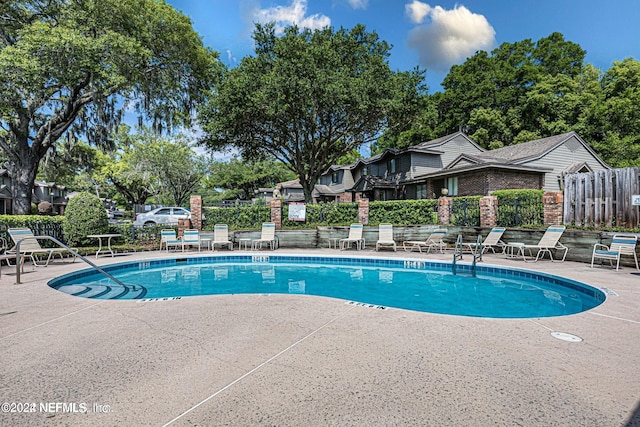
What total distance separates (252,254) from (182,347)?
8.58 meters

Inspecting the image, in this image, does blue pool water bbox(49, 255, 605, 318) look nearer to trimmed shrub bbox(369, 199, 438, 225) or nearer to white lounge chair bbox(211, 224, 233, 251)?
white lounge chair bbox(211, 224, 233, 251)

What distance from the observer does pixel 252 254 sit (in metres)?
11.8

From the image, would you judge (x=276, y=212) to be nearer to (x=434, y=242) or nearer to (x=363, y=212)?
(x=363, y=212)

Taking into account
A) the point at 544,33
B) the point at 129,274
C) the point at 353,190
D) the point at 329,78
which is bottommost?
the point at 129,274

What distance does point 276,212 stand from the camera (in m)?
14.9

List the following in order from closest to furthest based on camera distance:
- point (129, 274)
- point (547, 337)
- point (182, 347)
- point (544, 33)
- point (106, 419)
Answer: point (106, 419)
point (182, 347)
point (547, 337)
point (129, 274)
point (544, 33)

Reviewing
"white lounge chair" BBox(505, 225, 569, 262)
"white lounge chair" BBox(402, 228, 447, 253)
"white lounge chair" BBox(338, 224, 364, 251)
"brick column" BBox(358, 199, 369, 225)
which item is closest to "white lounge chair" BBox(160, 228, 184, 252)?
"white lounge chair" BBox(338, 224, 364, 251)

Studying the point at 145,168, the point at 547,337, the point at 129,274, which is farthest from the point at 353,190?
the point at 547,337

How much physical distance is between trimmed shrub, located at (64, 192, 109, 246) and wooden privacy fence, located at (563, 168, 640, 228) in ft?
52.1

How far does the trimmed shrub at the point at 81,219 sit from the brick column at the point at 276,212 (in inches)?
259

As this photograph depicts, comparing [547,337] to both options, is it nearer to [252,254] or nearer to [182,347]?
[182,347]

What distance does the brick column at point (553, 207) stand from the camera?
34.4ft

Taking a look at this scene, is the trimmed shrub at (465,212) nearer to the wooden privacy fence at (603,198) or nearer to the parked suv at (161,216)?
the wooden privacy fence at (603,198)

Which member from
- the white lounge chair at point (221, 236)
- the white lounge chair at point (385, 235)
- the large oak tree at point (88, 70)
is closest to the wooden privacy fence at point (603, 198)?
the white lounge chair at point (385, 235)
